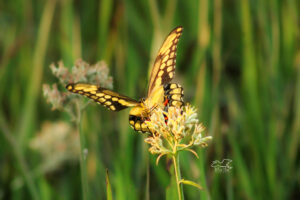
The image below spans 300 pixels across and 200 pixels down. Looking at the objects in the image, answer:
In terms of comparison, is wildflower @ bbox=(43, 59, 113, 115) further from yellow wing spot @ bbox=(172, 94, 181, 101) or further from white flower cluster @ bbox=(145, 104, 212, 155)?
white flower cluster @ bbox=(145, 104, 212, 155)

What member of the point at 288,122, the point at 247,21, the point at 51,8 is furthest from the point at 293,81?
the point at 51,8

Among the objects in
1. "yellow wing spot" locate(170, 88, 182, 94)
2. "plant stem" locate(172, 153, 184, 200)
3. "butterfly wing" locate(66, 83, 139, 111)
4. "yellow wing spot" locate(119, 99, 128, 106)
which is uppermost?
"yellow wing spot" locate(170, 88, 182, 94)

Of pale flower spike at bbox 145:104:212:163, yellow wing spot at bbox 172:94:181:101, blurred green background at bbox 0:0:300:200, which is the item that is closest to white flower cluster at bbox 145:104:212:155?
pale flower spike at bbox 145:104:212:163

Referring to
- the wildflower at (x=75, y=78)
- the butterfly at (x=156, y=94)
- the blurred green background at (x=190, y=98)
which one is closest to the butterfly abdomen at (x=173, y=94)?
the butterfly at (x=156, y=94)

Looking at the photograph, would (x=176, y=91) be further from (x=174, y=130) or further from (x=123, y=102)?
(x=174, y=130)

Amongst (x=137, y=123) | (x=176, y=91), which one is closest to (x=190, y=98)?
(x=176, y=91)

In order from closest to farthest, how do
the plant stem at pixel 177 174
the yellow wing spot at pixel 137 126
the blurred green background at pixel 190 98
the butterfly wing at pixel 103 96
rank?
the plant stem at pixel 177 174, the butterfly wing at pixel 103 96, the yellow wing spot at pixel 137 126, the blurred green background at pixel 190 98

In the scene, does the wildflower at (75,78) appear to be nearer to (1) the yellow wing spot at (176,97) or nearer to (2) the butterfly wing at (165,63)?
(2) the butterfly wing at (165,63)

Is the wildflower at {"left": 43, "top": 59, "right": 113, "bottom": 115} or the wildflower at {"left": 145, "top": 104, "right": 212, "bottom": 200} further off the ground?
the wildflower at {"left": 43, "top": 59, "right": 113, "bottom": 115}
